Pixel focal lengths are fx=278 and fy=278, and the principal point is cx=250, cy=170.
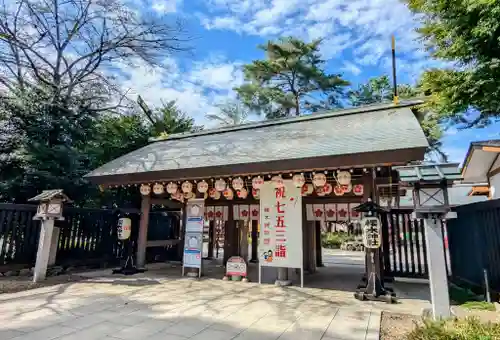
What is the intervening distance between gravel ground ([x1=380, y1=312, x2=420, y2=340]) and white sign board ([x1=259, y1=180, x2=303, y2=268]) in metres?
2.31

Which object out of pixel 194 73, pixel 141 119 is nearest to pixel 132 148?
pixel 141 119

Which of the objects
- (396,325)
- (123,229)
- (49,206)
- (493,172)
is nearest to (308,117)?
(493,172)

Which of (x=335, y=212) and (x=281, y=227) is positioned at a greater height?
(x=335, y=212)

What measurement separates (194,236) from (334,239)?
1548cm

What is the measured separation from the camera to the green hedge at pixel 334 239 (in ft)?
66.5

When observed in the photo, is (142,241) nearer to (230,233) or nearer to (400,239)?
(230,233)

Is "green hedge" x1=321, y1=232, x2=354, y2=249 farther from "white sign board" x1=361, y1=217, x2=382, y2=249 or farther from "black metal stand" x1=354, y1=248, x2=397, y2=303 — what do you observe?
"white sign board" x1=361, y1=217, x2=382, y2=249

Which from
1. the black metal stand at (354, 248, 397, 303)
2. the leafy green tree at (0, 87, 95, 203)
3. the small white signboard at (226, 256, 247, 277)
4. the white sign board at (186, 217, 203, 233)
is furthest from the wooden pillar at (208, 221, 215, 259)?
the black metal stand at (354, 248, 397, 303)

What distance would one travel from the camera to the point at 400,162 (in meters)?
5.05

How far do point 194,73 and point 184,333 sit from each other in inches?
363

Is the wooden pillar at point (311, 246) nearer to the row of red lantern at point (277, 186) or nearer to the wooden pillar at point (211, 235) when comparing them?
the row of red lantern at point (277, 186)

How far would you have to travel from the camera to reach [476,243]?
18.7 feet

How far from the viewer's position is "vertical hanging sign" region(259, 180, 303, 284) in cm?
657

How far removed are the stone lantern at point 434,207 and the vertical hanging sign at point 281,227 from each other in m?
2.85
